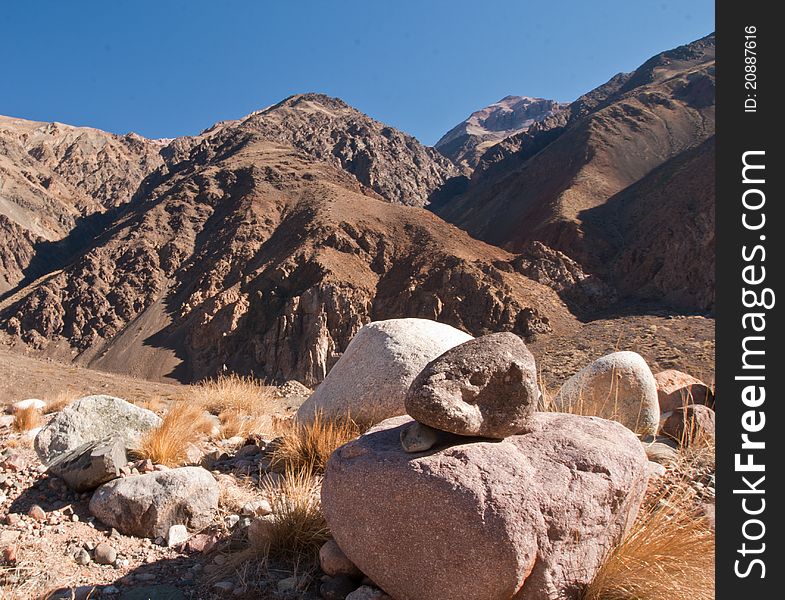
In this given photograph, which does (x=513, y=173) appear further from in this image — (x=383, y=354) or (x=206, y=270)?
(x=383, y=354)

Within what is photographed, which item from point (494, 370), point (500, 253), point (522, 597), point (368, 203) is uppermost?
point (368, 203)

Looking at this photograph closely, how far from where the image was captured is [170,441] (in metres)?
4.59

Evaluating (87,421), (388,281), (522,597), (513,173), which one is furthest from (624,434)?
(513,173)

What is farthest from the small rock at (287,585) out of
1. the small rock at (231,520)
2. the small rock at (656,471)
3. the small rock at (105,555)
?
the small rock at (656,471)

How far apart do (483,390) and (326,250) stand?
3808 centimetres

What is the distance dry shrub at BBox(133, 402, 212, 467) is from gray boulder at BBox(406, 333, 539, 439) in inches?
107

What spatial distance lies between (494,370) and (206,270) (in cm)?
4544

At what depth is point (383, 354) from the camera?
18.0 feet

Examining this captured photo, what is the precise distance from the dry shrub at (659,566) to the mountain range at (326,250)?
29302 mm

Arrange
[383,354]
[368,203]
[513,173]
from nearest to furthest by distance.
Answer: [383,354], [368,203], [513,173]

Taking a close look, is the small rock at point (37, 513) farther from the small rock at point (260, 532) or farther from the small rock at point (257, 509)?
the small rock at point (260, 532)

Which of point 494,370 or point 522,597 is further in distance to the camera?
point 494,370

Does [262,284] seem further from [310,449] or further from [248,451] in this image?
[310,449]

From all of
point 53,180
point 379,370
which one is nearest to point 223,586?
point 379,370
